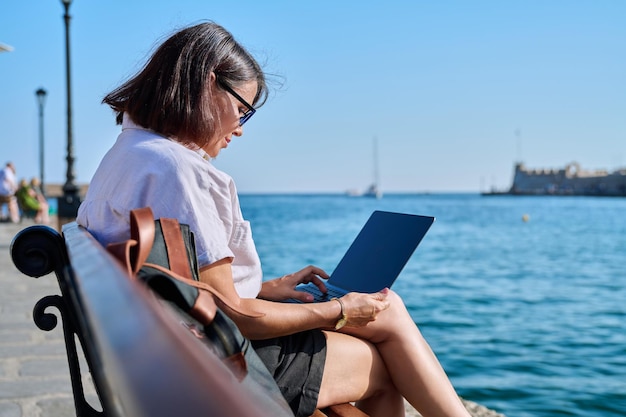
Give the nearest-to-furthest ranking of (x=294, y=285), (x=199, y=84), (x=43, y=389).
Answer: (x=199, y=84) < (x=294, y=285) < (x=43, y=389)

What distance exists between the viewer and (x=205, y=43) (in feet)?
6.00

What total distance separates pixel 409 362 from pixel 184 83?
3.10 feet

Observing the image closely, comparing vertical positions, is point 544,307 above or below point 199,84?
below

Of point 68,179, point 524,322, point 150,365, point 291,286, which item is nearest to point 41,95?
point 68,179

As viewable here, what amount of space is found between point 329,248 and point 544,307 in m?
14.8

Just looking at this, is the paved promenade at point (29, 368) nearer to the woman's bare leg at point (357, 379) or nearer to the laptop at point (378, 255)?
the laptop at point (378, 255)

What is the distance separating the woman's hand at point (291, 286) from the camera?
87.0 inches

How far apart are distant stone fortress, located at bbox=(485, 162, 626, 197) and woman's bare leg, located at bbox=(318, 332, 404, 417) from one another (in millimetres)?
102589

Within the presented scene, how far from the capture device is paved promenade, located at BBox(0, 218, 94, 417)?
3.00 meters

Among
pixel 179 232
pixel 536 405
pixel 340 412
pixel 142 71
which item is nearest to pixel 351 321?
pixel 340 412

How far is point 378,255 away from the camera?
2201 millimetres

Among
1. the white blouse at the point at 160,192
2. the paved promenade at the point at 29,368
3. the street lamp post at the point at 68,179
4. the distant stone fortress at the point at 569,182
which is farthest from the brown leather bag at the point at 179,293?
the distant stone fortress at the point at 569,182

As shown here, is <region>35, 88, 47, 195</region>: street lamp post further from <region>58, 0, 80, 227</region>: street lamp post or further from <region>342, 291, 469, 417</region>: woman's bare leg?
<region>342, 291, 469, 417</region>: woman's bare leg

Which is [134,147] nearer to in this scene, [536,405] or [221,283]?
[221,283]
